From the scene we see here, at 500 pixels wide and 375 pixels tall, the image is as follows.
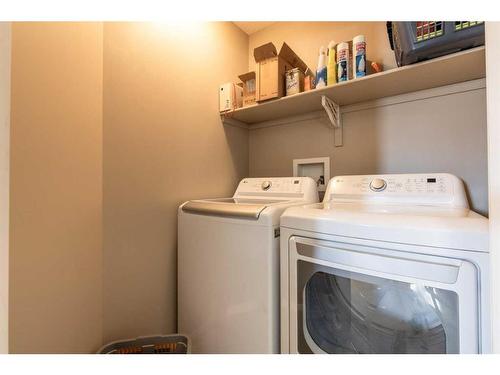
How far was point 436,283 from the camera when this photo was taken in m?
0.60

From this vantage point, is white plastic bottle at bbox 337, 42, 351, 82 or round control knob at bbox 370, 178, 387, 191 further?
white plastic bottle at bbox 337, 42, 351, 82

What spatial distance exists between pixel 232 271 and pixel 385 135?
1195 mm

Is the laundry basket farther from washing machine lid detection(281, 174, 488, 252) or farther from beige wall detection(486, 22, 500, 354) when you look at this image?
beige wall detection(486, 22, 500, 354)

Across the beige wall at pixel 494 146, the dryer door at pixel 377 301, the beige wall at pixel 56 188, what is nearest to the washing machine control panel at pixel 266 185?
the dryer door at pixel 377 301

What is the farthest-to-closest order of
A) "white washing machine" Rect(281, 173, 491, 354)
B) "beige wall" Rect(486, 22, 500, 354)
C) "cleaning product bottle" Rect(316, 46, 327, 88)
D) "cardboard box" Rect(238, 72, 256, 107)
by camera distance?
1. "cardboard box" Rect(238, 72, 256, 107)
2. "cleaning product bottle" Rect(316, 46, 327, 88)
3. "white washing machine" Rect(281, 173, 491, 354)
4. "beige wall" Rect(486, 22, 500, 354)

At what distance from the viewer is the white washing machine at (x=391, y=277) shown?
58 centimetres

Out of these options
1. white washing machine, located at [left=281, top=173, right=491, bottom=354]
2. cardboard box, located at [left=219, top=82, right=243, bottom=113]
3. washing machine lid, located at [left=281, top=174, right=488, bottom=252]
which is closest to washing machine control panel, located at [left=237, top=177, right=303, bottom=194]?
washing machine lid, located at [left=281, top=174, right=488, bottom=252]

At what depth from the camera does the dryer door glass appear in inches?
25.3

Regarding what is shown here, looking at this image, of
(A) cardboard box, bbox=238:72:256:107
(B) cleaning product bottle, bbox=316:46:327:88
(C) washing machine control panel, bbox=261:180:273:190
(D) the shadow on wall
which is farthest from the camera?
(D) the shadow on wall

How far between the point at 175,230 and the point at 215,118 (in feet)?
2.71

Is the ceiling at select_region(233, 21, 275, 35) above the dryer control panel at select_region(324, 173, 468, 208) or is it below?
above

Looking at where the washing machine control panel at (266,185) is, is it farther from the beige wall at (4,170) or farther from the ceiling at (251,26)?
the ceiling at (251,26)

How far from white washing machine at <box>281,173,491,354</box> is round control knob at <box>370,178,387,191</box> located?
67 mm
